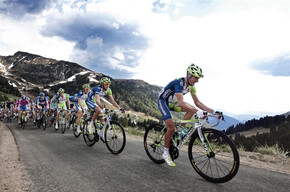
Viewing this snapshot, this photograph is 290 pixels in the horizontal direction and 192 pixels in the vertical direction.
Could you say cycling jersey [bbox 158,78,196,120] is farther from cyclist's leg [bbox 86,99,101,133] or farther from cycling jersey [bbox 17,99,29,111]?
cycling jersey [bbox 17,99,29,111]

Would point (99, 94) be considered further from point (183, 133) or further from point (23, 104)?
point (23, 104)

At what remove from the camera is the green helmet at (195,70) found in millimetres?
5273

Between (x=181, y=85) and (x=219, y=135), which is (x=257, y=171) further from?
(x=181, y=85)

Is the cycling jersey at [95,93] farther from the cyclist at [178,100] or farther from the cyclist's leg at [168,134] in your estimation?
the cyclist's leg at [168,134]

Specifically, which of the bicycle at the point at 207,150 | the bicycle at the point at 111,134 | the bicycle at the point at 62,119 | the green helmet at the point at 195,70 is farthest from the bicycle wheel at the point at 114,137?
the bicycle at the point at 62,119

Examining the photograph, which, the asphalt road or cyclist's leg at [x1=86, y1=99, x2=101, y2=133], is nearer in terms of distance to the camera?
the asphalt road

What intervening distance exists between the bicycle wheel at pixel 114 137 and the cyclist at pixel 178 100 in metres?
2.19

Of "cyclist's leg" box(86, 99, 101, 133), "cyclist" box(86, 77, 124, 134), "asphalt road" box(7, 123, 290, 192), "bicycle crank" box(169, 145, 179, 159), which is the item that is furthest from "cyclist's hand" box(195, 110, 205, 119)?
"cyclist's leg" box(86, 99, 101, 133)

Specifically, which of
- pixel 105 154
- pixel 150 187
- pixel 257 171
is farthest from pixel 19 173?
pixel 257 171

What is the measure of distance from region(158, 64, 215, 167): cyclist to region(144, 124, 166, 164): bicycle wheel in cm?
54

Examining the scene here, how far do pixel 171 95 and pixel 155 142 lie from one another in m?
1.66

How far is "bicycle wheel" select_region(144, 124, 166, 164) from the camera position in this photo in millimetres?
6320

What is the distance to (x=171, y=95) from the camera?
6.20 metres

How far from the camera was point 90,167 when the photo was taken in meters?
5.57
